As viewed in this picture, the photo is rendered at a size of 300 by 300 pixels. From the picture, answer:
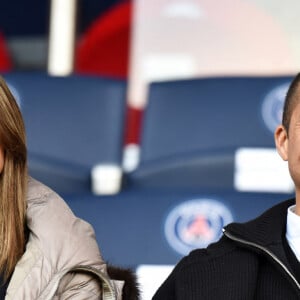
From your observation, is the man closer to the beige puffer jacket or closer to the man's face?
the man's face

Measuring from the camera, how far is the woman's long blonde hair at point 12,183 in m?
2.14

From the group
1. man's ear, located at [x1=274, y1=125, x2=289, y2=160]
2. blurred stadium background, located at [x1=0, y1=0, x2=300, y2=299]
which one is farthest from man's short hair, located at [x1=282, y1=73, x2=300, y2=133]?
blurred stadium background, located at [x1=0, y1=0, x2=300, y2=299]

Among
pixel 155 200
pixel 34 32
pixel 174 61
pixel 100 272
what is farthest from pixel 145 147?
pixel 34 32

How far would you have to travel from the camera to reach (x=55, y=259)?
2111 mm

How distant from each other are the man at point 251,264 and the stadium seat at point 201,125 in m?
1.00

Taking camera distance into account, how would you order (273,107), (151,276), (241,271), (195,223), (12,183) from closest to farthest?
(241,271)
(12,183)
(151,276)
(195,223)
(273,107)

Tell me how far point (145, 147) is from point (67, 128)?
0.80 feet

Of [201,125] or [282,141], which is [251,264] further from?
[201,125]

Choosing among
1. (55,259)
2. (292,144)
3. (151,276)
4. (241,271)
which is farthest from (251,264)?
(151,276)

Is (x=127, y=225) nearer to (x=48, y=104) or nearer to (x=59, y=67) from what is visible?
(x=48, y=104)

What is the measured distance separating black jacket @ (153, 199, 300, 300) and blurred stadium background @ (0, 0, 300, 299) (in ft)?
1.46

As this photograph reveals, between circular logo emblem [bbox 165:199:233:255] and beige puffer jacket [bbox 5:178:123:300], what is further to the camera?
circular logo emblem [bbox 165:199:233:255]

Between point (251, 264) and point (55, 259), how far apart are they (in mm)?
333

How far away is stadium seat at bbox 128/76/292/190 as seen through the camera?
317 cm
